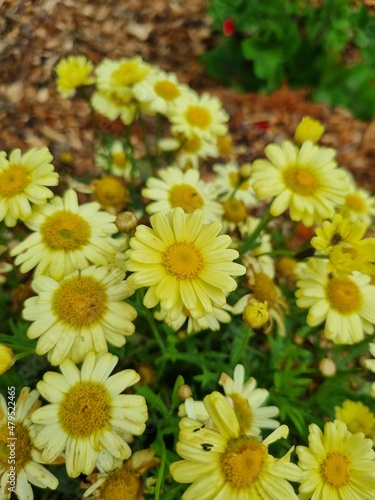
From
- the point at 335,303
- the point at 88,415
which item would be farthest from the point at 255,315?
the point at 88,415

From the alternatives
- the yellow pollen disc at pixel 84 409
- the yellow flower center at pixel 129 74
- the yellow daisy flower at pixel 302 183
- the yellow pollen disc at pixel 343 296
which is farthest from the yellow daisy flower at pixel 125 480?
the yellow flower center at pixel 129 74

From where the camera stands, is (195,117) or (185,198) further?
(195,117)

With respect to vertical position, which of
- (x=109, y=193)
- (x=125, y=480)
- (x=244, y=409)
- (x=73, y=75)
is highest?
(x=73, y=75)

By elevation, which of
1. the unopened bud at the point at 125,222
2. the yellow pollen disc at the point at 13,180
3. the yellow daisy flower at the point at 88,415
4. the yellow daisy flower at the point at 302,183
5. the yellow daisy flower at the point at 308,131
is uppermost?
the yellow daisy flower at the point at 308,131

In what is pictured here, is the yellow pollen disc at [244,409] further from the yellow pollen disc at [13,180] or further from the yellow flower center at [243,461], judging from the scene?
the yellow pollen disc at [13,180]

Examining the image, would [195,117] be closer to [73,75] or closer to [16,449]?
[73,75]

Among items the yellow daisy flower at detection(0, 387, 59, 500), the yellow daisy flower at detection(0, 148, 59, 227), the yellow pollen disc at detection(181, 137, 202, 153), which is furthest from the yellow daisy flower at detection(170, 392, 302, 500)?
the yellow pollen disc at detection(181, 137, 202, 153)
